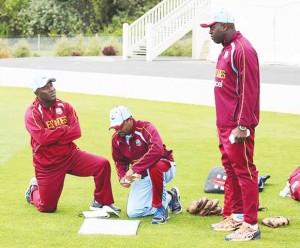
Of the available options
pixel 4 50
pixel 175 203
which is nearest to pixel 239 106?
pixel 175 203

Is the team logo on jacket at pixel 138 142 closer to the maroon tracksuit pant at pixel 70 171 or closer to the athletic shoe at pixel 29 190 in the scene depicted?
the maroon tracksuit pant at pixel 70 171

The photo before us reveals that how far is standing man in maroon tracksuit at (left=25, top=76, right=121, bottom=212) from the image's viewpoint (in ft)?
29.9

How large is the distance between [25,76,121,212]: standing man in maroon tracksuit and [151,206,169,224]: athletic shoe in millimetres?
636

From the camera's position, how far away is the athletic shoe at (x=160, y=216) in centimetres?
873

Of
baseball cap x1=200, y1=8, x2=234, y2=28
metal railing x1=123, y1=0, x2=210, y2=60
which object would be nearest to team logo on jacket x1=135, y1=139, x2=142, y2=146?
baseball cap x1=200, y1=8, x2=234, y2=28

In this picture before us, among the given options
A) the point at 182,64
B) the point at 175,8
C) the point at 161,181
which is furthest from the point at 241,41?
the point at 175,8

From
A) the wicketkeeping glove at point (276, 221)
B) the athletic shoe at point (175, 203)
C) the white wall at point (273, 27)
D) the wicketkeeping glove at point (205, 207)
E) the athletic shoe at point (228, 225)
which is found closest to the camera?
the athletic shoe at point (228, 225)

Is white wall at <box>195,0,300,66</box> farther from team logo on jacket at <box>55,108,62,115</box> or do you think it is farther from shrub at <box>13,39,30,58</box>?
team logo on jacket at <box>55,108,62,115</box>

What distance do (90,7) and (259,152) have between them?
120 ft

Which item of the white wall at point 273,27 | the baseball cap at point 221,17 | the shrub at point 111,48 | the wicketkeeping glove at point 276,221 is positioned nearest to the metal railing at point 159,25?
the white wall at point 273,27

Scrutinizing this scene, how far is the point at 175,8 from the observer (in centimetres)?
3366

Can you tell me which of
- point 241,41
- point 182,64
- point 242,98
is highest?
point 241,41

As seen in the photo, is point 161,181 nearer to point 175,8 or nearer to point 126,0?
point 175,8

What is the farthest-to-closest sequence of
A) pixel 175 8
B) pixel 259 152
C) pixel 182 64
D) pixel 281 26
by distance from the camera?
pixel 175 8
pixel 182 64
pixel 281 26
pixel 259 152
